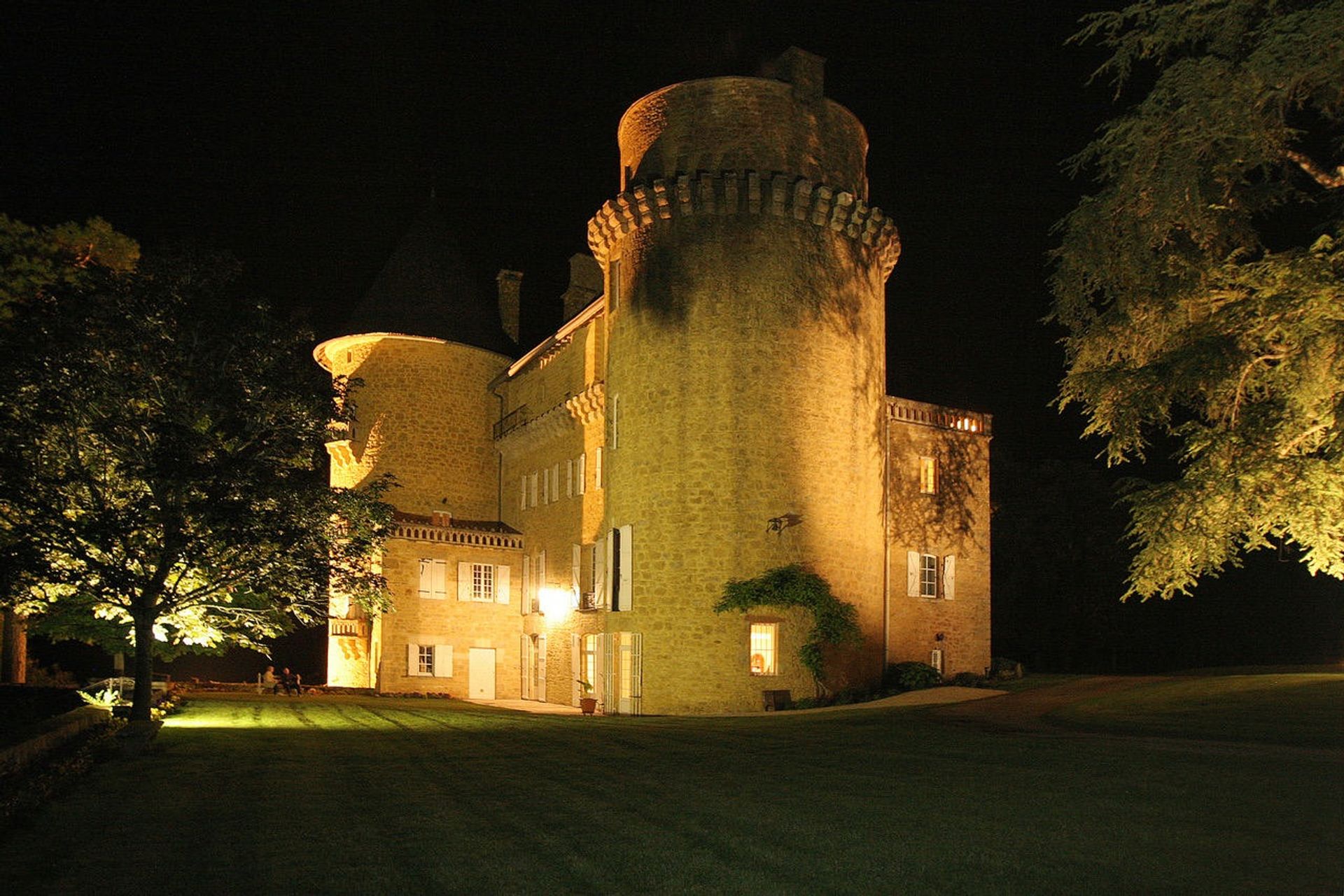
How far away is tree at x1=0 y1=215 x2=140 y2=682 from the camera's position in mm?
21094

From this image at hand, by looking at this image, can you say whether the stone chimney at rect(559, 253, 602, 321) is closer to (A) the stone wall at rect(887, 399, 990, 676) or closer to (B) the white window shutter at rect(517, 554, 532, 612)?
(B) the white window shutter at rect(517, 554, 532, 612)

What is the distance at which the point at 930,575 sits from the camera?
29656mm

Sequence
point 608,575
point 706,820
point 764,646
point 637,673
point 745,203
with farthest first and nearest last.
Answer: point 608,575 < point 745,203 < point 637,673 < point 764,646 < point 706,820

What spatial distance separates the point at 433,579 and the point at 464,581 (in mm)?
1083

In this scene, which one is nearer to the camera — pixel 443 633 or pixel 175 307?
pixel 175 307

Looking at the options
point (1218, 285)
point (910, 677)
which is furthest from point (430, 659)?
point (1218, 285)

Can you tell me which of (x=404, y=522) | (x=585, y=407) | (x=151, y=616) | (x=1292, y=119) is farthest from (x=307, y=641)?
(x=1292, y=119)

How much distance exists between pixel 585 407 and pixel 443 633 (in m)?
8.67

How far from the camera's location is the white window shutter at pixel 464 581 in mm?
34000

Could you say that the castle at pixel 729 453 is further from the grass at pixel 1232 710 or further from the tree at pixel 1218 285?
the tree at pixel 1218 285

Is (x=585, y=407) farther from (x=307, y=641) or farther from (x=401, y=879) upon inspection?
(x=307, y=641)

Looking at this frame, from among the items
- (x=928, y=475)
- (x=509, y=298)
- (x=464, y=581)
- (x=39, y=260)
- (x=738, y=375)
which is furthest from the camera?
(x=509, y=298)

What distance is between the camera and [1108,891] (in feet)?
22.9

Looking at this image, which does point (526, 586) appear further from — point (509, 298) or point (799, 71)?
point (799, 71)
